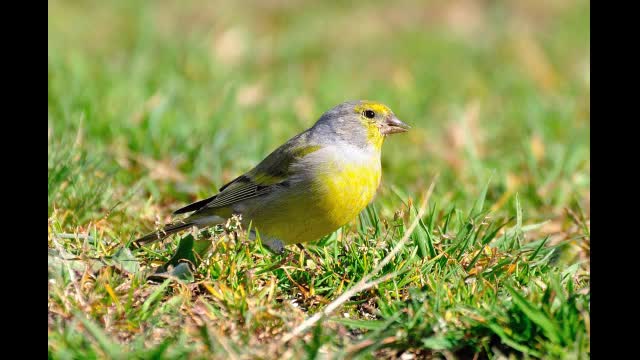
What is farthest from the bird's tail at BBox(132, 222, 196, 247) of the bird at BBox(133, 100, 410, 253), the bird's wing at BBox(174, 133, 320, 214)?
the bird's wing at BBox(174, 133, 320, 214)

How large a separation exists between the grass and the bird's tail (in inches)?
2.4

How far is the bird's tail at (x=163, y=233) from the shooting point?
14.7ft

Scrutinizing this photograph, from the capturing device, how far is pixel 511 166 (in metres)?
7.06

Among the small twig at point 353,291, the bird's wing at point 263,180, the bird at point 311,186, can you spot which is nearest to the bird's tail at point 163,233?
the bird at point 311,186

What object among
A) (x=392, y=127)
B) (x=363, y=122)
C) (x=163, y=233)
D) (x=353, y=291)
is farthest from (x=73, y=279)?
(x=392, y=127)

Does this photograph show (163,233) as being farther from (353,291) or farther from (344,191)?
(353,291)

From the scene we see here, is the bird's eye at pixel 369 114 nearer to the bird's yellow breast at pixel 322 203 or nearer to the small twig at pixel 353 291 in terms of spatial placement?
the bird's yellow breast at pixel 322 203

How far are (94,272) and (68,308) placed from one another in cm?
37

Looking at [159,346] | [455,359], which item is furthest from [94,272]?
[455,359]

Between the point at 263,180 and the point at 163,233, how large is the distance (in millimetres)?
807

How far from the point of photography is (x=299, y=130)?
758cm

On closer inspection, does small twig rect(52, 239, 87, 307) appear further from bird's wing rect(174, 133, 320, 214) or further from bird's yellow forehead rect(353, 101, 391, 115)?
bird's yellow forehead rect(353, 101, 391, 115)

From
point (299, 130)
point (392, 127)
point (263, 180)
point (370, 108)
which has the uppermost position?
point (370, 108)

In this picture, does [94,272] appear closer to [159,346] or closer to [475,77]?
[159,346]
